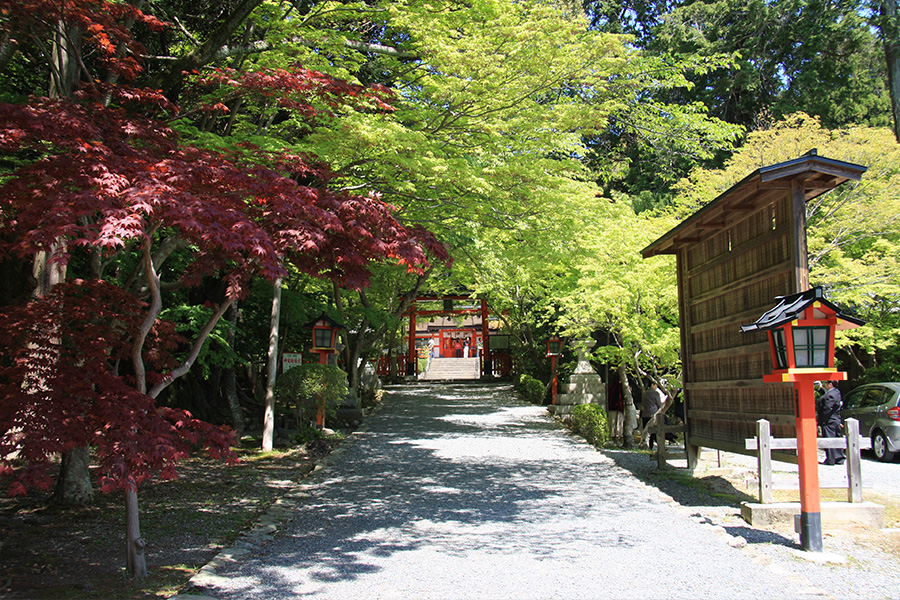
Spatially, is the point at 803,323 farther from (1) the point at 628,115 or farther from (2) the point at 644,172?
(2) the point at 644,172

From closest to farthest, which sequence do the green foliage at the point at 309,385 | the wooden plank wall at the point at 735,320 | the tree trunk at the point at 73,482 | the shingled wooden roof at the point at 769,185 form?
the shingled wooden roof at the point at 769,185 < the wooden plank wall at the point at 735,320 < the tree trunk at the point at 73,482 < the green foliage at the point at 309,385

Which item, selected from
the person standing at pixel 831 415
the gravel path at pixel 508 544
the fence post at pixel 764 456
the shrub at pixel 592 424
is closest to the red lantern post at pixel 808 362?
the gravel path at pixel 508 544

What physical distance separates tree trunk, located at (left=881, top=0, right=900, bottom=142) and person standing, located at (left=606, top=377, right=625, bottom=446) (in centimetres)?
1489

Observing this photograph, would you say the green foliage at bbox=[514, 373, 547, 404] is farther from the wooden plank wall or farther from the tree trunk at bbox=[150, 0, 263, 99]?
the tree trunk at bbox=[150, 0, 263, 99]

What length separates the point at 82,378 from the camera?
14.6 feet

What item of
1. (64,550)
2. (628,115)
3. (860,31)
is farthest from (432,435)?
(860,31)

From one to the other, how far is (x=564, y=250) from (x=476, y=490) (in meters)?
4.98

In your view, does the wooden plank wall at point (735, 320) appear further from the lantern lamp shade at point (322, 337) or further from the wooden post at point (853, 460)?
the lantern lamp shade at point (322, 337)

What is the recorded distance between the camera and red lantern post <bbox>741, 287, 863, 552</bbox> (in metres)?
5.05

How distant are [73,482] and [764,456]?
711 cm

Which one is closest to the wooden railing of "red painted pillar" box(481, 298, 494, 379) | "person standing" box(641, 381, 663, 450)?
"person standing" box(641, 381, 663, 450)

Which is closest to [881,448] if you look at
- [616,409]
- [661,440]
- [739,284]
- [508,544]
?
[661,440]

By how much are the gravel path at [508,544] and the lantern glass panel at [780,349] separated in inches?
61.6

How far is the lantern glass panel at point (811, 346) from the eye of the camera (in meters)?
5.06
